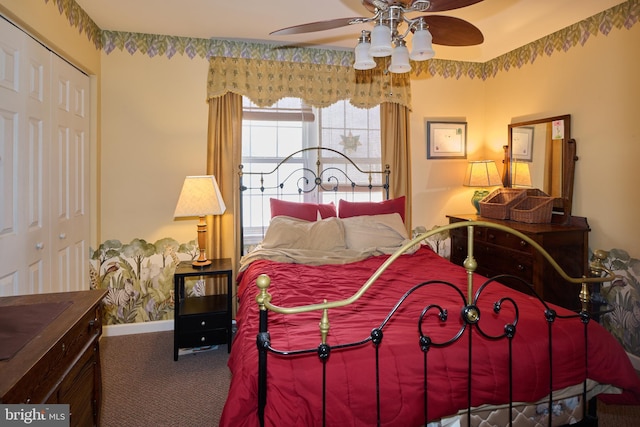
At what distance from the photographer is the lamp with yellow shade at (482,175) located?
12.0 ft

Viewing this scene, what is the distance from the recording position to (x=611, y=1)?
8.57 feet

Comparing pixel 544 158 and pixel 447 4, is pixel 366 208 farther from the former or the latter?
pixel 447 4

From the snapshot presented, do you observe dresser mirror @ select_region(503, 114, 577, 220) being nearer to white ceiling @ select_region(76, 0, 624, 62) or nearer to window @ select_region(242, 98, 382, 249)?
white ceiling @ select_region(76, 0, 624, 62)

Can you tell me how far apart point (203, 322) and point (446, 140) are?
9.70 feet

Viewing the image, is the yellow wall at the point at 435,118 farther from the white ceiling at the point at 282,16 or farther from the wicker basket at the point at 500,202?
the wicker basket at the point at 500,202

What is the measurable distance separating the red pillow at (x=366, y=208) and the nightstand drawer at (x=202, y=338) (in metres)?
1.41

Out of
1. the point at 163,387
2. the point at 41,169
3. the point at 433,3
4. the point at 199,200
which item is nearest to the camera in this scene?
the point at 433,3

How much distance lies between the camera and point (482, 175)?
145 inches

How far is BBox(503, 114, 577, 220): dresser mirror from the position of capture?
3076 mm

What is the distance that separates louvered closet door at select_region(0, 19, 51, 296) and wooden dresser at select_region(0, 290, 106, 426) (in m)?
0.67

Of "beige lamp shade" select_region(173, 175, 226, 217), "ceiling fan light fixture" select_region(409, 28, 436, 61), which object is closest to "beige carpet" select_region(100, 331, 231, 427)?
"beige lamp shade" select_region(173, 175, 226, 217)

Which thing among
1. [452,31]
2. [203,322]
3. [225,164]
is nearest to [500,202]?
[452,31]

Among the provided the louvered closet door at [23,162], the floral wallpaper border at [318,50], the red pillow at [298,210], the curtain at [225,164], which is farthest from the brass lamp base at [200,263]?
the floral wallpaper border at [318,50]

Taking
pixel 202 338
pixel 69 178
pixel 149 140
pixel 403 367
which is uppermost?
pixel 149 140
